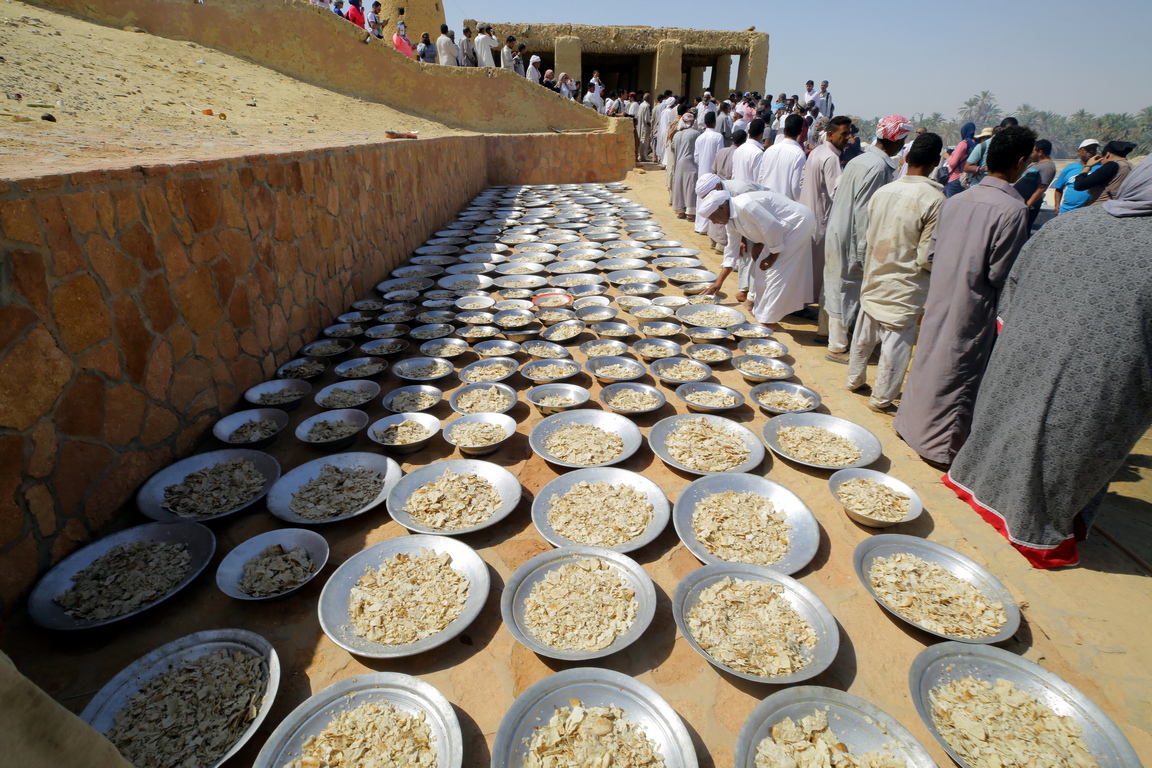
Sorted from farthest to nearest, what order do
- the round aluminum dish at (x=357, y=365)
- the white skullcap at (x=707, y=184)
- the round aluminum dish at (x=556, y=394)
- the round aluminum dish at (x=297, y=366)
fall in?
1. the white skullcap at (x=707, y=184)
2. the round aluminum dish at (x=357, y=365)
3. the round aluminum dish at (x=297, y=366)
4. the round aluminum dish at (x=556, y=394)

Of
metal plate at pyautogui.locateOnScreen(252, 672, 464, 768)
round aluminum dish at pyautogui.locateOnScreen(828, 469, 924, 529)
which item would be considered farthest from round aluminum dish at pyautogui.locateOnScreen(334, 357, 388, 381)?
round aluminum dish at pyautogui.locateOnScreen(828, 469, 924, 529)

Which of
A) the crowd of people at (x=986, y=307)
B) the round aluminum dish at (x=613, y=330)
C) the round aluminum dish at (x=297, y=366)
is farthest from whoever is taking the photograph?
the round aluminum dish at (x=613, y=330)

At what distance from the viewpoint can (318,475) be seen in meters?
3.32

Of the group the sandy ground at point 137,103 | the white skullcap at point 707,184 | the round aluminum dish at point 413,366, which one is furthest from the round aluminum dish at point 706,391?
the sandy ground at point 137,103

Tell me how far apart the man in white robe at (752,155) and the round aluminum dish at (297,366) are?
5.98 metres

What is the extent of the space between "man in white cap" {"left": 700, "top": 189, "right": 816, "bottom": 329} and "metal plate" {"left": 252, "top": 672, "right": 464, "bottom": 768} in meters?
4.71

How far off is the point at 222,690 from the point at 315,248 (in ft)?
13.9

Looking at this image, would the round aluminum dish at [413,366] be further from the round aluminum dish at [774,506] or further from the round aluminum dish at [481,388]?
the round aluminum dish at [774,506]

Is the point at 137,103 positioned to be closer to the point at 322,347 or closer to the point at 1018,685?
the point at 322,347

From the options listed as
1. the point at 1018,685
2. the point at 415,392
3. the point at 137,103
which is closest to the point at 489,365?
the point at 415,392

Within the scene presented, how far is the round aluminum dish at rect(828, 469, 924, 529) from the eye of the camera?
2929 millimetres

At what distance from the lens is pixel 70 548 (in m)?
2.65

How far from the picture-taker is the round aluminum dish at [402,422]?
355cm

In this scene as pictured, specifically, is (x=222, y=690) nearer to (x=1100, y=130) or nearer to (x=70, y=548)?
(x=70, y=548)
